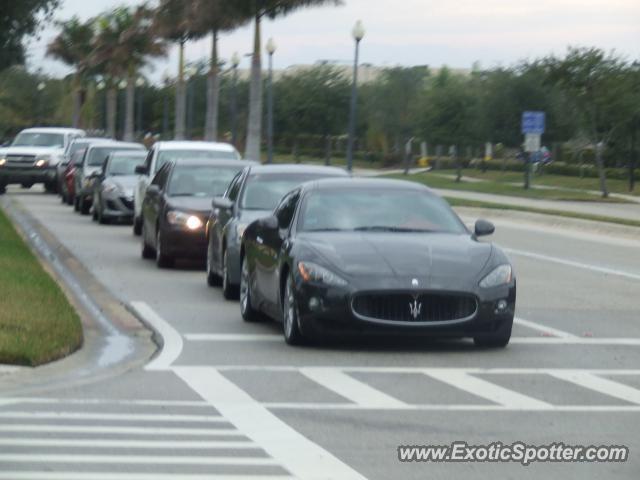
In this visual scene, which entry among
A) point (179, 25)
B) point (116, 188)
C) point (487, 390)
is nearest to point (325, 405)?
point (487, 390)

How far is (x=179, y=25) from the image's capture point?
61.6 meters

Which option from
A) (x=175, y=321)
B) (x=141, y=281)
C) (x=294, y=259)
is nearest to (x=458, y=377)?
(x=294, y=259)

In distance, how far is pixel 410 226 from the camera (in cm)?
1413

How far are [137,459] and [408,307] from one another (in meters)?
4.89

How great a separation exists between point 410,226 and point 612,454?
18.9 feet

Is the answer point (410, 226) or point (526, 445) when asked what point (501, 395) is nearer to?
point (526, 445)

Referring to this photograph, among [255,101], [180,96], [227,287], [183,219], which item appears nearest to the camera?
[227,287]

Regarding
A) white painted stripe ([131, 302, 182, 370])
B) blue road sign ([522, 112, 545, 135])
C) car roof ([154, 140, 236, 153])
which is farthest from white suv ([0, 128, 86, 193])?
white painted stripe ([131, 302, 182, 370])

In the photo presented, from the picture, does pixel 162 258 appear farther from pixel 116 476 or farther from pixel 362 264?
pixel 116 476

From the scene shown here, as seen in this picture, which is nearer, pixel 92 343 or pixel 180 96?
pixel 92 343

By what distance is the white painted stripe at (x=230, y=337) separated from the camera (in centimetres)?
1388

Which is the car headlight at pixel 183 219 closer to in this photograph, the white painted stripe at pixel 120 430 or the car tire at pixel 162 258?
the car tire at pixel 162 258

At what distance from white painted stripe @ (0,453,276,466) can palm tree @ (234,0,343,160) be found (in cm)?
4151

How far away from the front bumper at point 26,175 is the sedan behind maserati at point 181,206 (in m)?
24.6
